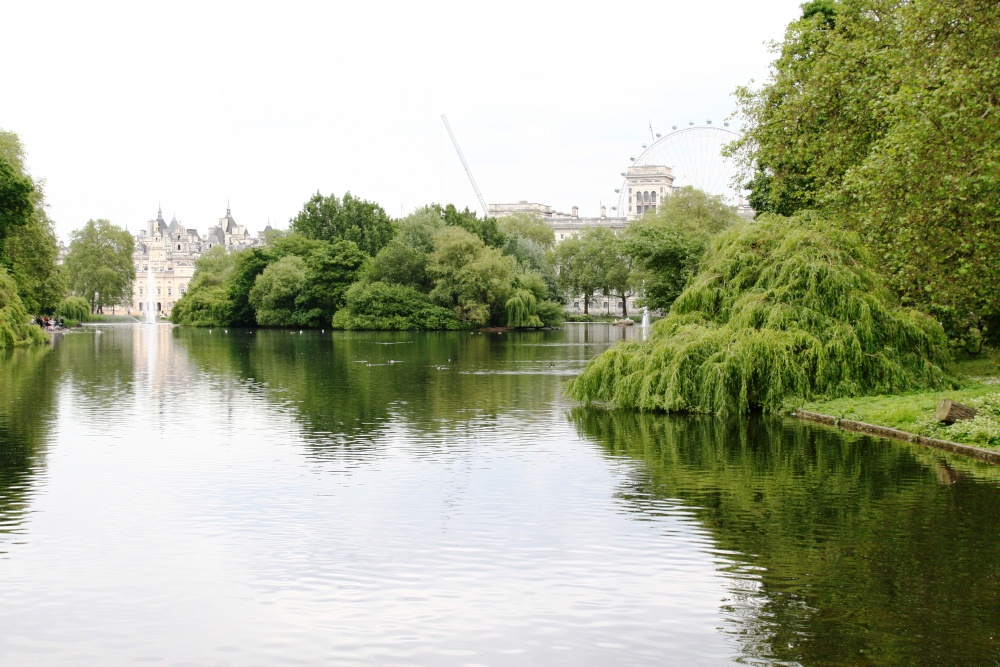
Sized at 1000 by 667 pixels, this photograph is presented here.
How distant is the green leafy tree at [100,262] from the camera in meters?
146

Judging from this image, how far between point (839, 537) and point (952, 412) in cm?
875

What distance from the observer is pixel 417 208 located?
370ft

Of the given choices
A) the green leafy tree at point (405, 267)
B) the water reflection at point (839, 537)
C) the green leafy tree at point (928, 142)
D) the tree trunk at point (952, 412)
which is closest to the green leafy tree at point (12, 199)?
the green leafy tree at point (405, 267)

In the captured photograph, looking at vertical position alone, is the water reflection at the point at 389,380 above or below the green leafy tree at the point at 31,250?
below

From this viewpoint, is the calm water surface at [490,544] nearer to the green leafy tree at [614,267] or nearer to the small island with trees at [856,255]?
the small island with trees at [856,255]

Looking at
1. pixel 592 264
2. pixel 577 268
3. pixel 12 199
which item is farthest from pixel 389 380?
pixel 577 268

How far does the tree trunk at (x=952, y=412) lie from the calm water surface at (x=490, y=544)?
112 cm

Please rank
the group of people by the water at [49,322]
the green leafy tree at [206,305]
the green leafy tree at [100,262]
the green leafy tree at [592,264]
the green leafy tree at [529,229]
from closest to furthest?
the group of people by the water at [49,322], the green leafy tree at [206,305], the green leafy tree at [592,264], the green leafy tree at [100,262], the green leafy tree at [529,229]

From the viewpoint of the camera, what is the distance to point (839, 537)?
13492mm

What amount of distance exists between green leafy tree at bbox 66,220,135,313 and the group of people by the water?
34952 mm

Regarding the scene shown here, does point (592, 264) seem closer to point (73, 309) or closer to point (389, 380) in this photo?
point (73, 309)

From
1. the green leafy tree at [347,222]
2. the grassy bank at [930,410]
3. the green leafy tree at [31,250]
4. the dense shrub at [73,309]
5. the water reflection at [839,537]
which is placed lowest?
the water reflection at [839,537]

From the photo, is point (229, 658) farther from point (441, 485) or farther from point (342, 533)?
point (441, 485)

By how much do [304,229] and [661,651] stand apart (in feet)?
403
